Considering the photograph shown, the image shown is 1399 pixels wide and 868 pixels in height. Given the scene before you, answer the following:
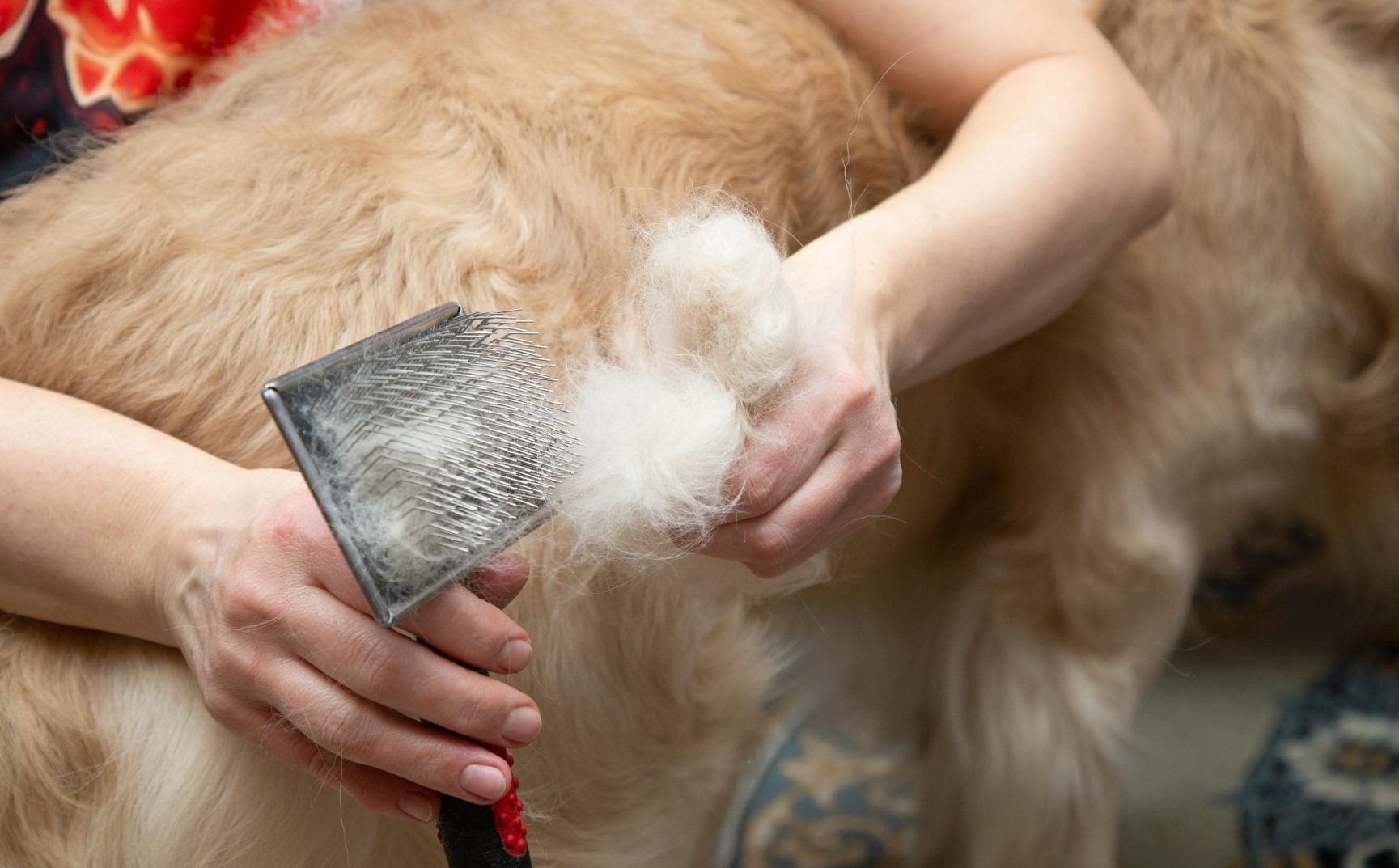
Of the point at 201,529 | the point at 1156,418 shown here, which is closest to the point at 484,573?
the point at 201,529

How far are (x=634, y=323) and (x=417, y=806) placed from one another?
0.21 metres

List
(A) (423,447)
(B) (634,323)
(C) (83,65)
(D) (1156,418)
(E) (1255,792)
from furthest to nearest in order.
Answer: (E) (1255,792) < (D) (1156,418) < (C) (83,65) < (B) (634,323) < (A) (423,447)

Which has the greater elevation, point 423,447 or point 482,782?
point 423,447

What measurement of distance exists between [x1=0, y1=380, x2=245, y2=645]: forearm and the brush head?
93mm

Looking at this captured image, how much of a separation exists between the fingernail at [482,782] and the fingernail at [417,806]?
0.11ft

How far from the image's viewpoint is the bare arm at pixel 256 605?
392 millimetres

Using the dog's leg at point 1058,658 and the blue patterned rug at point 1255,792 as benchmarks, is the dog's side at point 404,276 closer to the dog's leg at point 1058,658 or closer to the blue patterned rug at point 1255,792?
the dog's leg at point 1058,658

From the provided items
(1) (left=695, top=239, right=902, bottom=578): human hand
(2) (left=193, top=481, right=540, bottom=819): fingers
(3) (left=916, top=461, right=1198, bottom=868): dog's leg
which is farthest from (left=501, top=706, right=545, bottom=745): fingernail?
(3) (left=916, top=461, right=1198, bottom=868): dog's leg

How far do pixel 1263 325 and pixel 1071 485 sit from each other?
17cm

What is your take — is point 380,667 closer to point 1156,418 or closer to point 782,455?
point 782,455

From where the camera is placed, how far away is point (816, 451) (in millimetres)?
464

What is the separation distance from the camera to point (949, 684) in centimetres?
88

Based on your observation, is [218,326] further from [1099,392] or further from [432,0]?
[1099,392]

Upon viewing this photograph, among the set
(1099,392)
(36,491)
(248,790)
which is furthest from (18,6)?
(1099,392)
